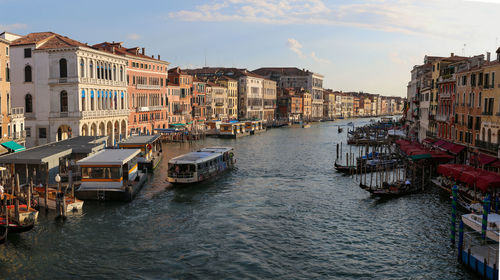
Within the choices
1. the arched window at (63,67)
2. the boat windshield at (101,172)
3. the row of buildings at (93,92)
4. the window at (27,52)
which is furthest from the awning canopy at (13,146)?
the window at (27,52)

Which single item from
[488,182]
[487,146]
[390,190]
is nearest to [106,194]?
[390,190]

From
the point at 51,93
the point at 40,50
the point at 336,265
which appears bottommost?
the point at 336,265

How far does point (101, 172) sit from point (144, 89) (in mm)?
27877

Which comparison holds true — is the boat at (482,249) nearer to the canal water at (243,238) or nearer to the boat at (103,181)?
the canal water at (243,238)

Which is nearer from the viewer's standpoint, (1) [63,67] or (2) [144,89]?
(1) [63,67]

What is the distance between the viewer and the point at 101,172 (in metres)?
18.0

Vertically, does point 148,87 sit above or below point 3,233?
above

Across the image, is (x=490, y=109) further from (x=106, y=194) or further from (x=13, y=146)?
(x=13, y=146)

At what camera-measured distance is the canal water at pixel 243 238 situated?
11.8 meters

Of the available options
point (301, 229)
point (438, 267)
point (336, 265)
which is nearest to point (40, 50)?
point (301, 229)

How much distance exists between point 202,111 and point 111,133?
27.2 meters

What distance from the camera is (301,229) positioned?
15141mm

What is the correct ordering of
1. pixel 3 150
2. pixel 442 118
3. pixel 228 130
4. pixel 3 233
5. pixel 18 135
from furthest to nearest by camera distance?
pixel 228 130
pixel 442 118
pixel 18 135
pixel 3 150
pixel 3 233

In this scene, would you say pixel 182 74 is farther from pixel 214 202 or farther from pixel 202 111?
pixel 214 202
